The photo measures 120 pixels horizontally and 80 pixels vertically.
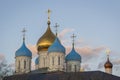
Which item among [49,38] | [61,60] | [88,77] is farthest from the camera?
[49,38]

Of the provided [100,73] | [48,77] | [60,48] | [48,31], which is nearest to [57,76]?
[48,77]

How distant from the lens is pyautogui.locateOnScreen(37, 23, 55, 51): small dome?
69.5 m

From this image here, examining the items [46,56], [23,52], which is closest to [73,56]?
[46,56]

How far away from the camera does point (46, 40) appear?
229 ft

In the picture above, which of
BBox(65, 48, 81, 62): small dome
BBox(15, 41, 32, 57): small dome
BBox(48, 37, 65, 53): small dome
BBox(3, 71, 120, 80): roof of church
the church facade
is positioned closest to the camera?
BBox(3, 71, 120, 80): roof of church

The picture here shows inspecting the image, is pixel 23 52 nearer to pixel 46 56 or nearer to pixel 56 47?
pixel 46 56

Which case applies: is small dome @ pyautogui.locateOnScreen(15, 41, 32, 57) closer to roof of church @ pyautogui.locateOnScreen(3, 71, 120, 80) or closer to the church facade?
the church facade

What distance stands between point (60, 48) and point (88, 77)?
11.3 meters

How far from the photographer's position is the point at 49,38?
69812mm

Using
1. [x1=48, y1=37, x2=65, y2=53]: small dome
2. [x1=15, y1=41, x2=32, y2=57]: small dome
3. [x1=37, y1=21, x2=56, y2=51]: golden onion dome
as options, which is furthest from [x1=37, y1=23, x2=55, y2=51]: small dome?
[x1=48, y1=37, x2=65, y2=53]: small dome

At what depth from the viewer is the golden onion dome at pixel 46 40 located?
69.5m

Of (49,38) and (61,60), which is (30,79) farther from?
(49,38)

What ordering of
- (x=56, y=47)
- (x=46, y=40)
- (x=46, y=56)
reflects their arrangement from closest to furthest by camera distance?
(x=56, y=47) < (x=46, y=56) < (x=46, y=40)

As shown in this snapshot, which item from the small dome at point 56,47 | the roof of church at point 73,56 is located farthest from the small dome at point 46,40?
the roof of church at point 73,56
